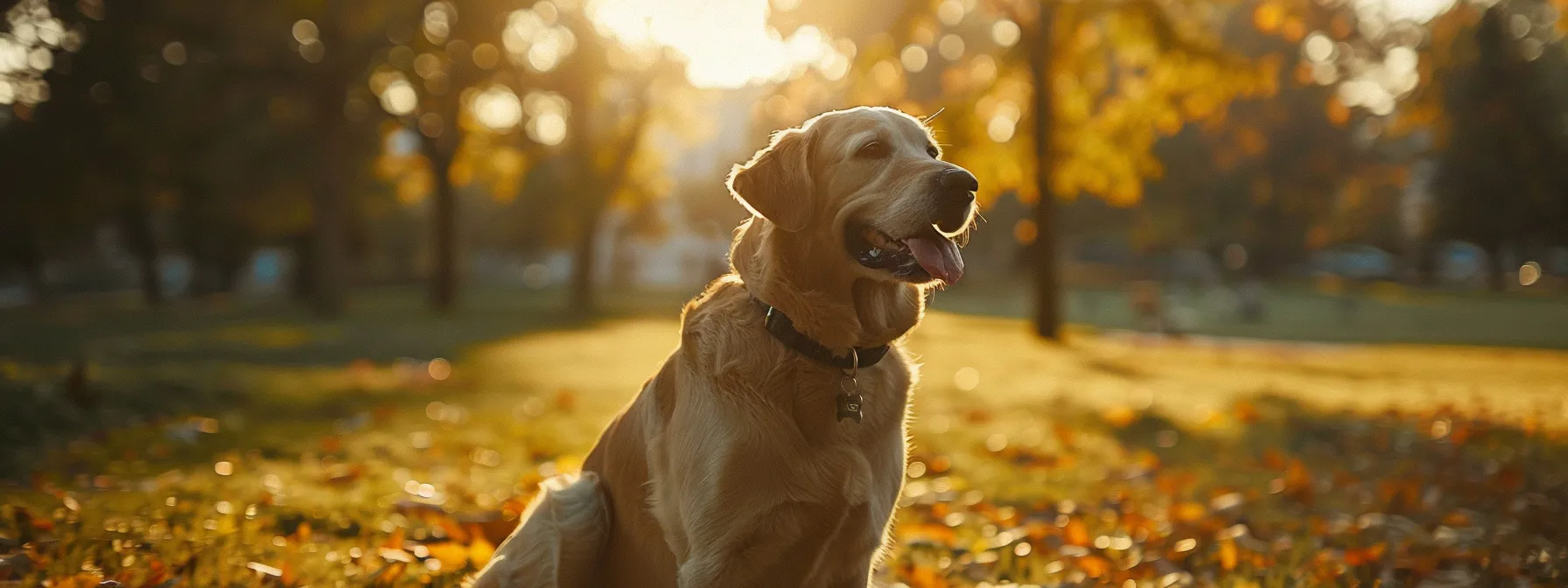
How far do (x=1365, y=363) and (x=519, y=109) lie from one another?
2391 centimetres

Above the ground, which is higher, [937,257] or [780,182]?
[780,182]

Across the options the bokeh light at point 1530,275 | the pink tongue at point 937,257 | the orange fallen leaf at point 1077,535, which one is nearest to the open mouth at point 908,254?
the pink tongue at point 937,257

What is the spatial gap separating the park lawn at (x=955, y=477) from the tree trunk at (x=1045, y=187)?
5843mm

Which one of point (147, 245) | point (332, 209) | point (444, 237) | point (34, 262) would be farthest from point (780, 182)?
point (34, 262)

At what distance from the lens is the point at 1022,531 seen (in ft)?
19.0

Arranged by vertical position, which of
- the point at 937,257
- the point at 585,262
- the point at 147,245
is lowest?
the point at 585,262

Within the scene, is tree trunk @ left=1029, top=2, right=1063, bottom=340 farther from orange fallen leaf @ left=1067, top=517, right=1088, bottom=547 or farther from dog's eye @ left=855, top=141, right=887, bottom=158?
dog's eye @ left=855, top=141, right=887, bottom=158

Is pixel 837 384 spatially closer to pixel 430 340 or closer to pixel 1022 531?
pixel 1022 531

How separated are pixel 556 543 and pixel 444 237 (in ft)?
98.9

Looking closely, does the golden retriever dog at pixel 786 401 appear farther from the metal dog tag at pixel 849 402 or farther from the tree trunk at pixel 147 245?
the tree trunk at pixel 147 245

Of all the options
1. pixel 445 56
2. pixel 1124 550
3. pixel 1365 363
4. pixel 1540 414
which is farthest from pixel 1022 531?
pixel 445 56

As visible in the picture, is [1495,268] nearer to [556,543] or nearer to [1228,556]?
[1228,556]

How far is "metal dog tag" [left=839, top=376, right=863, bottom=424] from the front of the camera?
3.25 meters

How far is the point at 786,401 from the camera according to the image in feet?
10.8
